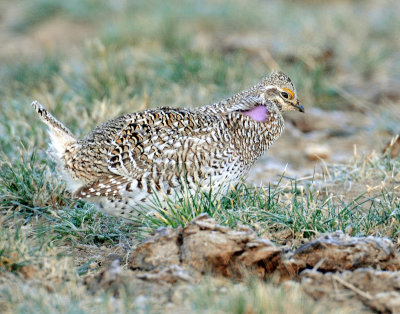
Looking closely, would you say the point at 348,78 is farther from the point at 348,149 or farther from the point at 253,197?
the point at 253,197

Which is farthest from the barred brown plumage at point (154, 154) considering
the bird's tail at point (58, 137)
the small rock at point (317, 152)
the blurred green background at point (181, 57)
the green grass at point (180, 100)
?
the small rock at point (317, 152)

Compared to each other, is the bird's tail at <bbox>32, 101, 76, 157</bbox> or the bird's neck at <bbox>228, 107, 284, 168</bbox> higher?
the bird's neck at <bbox>228, 107, 284, 168</bbox>

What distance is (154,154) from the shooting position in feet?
14.4

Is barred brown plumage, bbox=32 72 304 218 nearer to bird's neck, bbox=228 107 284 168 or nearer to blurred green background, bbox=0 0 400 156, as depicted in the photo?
bird's neck, bbox=228 107 284 168

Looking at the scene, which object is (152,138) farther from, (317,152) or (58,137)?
(317,152)

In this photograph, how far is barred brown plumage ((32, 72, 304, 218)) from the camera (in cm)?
434

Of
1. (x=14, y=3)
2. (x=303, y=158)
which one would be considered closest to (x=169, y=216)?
(x=303, y=158)

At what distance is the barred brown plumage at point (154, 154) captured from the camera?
4344mm

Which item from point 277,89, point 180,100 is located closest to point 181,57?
point 180,100

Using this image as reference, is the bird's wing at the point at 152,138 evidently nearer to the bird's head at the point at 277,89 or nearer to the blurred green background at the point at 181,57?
the bird's head at the point at 277,89

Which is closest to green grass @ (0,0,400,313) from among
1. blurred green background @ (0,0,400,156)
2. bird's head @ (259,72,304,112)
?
blurred green background @ (0,0,400,156)

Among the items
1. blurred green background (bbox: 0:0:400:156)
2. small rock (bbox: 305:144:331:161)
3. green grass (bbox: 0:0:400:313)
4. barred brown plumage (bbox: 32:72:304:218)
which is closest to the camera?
green grass (bbox: 0:0:400:313)

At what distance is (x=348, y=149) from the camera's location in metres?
7.13

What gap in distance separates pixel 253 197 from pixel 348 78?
518cm
